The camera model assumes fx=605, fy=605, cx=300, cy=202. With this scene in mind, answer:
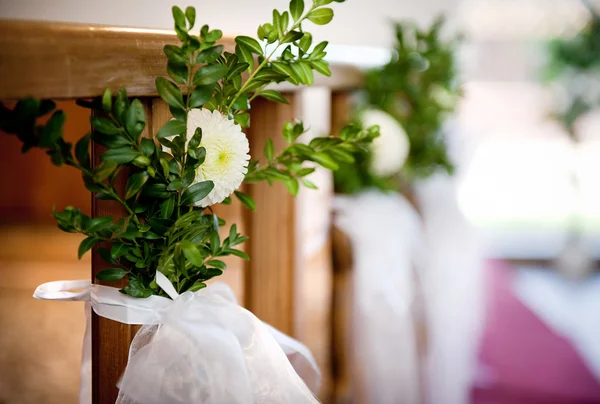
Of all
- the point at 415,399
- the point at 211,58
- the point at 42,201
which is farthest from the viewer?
the point at 415,399

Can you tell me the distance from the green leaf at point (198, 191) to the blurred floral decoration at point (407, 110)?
1028 millimetres

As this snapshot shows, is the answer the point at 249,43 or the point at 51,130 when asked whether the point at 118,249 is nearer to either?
the point at 51,130

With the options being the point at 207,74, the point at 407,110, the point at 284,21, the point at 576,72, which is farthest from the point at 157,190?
the point at 576,72

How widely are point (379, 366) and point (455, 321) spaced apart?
49cm

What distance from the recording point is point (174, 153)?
593 millimetres

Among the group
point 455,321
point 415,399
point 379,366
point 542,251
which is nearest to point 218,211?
point 379,366

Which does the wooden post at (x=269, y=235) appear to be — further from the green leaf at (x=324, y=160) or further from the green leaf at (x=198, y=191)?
the green leaf at (x=198, y=191)

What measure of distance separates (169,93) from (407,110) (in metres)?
1.63

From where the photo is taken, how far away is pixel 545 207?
17.6 feet

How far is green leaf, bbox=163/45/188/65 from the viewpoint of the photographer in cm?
55

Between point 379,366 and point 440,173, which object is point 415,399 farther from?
point 440,173

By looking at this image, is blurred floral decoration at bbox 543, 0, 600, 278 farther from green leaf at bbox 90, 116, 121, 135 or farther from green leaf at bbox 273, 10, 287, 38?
green leaf at bbox 90, 116, 121, 135

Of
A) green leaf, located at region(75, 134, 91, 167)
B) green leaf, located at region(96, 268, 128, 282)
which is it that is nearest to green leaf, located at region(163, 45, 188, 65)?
green leaf, located at region(75, 134, 91, 167)

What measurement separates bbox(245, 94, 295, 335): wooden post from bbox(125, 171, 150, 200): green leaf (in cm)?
57
